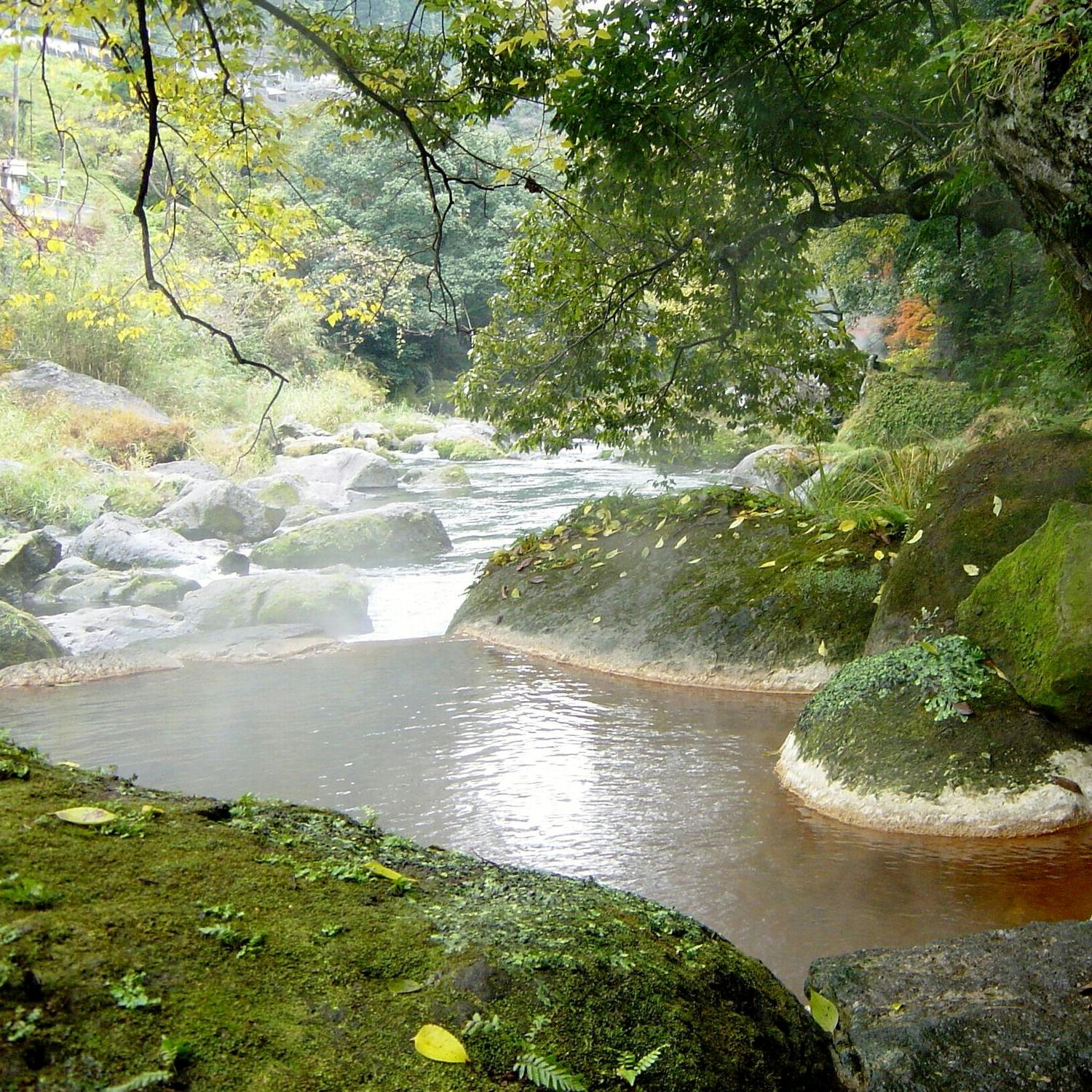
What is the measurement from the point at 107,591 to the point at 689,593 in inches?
379

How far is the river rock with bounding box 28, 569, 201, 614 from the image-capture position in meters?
13.9

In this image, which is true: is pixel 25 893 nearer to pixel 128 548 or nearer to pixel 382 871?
pixel 382 871

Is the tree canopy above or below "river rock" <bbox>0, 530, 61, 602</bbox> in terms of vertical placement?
above

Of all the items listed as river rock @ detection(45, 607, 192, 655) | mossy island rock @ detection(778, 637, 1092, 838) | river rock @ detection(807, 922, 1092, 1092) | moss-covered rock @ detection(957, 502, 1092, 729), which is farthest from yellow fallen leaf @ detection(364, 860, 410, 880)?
river rock @ detection(45, 607, 192, 655)

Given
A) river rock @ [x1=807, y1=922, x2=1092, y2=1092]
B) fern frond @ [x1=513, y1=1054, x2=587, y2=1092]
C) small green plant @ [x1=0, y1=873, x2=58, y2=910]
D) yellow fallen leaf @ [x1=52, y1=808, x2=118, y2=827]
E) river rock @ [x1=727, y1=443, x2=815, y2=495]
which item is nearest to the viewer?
small green plant @ [x1=0, y1=873, x2=58, y2=910]

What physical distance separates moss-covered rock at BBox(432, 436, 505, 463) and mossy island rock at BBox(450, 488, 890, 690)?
60.6 ft

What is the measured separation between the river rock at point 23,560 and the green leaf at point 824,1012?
13.6 m

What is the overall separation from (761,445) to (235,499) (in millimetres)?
11911

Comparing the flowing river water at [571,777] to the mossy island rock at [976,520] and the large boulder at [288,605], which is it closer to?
the mossy island rock at [976,520]

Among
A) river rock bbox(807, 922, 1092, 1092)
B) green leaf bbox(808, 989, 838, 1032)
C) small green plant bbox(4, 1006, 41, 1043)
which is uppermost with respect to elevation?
small green plant bbox(4, 1006, 41, 1043)

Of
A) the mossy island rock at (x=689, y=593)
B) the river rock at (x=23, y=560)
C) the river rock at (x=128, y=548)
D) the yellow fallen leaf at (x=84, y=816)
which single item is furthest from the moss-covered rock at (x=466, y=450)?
the yellow fallen leaf at (x=84, y=816)

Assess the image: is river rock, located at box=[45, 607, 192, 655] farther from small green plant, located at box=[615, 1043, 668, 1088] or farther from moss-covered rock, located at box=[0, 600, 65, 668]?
small green plant, located at box=[615, 1043, 668, 1088]

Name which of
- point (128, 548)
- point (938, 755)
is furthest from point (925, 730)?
A: point (128, 548)

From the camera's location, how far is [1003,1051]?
249 centimetres
